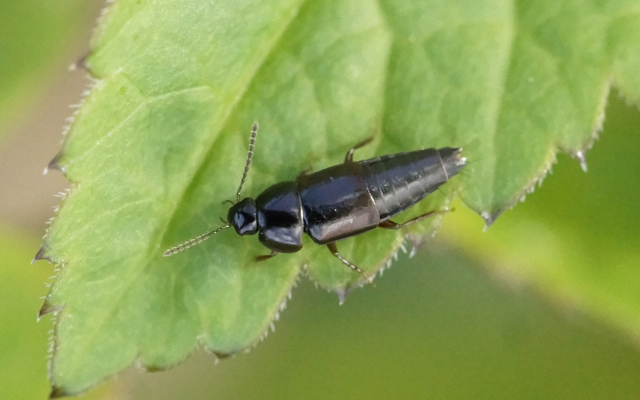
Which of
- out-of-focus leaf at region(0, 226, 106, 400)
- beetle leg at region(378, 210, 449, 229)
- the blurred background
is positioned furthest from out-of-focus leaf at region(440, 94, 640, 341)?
out-of-focus leaf at region(0, 226, 106, 400)

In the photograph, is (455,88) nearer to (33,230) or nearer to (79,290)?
(79,290)

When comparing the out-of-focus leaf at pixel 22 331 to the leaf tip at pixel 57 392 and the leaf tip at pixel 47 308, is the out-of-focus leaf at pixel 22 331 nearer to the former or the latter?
the leaf tip at pixel 57 392

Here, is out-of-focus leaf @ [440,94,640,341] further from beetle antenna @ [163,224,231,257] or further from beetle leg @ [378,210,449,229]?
beetle antenna @ [163,224,231,257]

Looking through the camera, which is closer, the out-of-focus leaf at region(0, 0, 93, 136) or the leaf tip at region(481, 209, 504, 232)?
the leaf tip at region(481, 209, 504, 232)

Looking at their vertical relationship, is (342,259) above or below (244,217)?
below

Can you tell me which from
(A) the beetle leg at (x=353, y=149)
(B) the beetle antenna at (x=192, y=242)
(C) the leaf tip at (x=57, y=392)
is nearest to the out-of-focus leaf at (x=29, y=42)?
(B) the beetle antenna at (x=192, y=242)

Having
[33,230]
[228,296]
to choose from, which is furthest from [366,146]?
[33,230]

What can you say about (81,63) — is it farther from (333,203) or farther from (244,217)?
(333,203)

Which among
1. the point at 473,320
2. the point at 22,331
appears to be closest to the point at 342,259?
the point at 473,320
